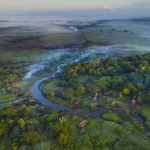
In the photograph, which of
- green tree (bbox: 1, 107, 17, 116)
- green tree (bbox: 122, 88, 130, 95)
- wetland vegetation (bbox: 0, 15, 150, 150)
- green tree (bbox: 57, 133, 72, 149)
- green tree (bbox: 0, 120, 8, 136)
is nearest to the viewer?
green tree (bbox: 57, 133, 72, 149)

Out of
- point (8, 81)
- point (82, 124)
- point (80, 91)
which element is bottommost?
point (82, 124)

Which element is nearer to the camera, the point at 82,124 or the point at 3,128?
the point at 3,128

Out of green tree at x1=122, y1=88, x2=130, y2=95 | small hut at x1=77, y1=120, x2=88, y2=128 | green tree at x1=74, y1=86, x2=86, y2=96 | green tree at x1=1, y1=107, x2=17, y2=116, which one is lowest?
small hut at x1=77, y1=120, x2=88, y2=128

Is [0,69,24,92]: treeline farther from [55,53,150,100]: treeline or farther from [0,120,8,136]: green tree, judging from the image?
[0,120,8,136]: green tree

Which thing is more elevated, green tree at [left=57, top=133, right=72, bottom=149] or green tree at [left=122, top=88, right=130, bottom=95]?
green tree at [left=122, top=88, right=130, bottom=95]

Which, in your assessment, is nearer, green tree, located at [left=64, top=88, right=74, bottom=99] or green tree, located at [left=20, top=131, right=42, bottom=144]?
green tree, located at [left=20, top=131, right=42, bottom=144]

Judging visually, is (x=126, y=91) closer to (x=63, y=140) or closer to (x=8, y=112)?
(x=63, y=140)

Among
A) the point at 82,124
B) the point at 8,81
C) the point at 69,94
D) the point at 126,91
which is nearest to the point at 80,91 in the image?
the point at 69,94

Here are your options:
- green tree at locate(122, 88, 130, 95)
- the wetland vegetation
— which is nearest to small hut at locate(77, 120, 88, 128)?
the wetland vegetation
